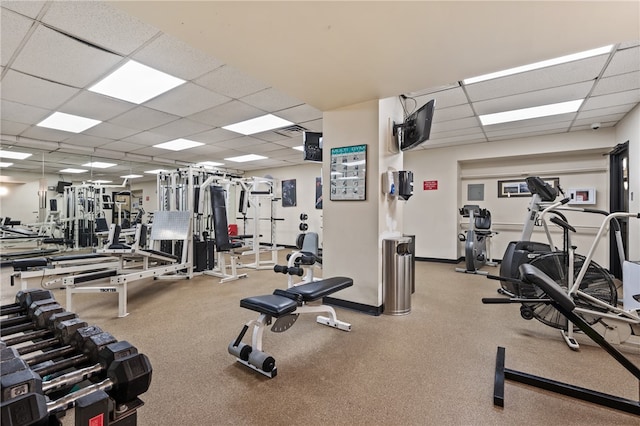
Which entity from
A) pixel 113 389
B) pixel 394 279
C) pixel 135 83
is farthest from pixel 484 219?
pixel 113 389

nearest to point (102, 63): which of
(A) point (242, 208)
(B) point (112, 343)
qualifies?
(B) point (112, 343)

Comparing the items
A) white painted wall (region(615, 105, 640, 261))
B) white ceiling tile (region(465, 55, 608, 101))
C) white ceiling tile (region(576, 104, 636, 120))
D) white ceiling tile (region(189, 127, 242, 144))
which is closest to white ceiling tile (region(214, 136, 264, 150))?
white ceiling tile (region(189, 127, 242, 144))

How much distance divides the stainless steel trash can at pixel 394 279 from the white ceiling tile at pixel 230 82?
2.41 meters

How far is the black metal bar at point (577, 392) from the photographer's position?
5.34 feet

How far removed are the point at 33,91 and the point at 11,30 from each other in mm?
1476

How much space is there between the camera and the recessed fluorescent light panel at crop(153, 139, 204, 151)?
5.89m

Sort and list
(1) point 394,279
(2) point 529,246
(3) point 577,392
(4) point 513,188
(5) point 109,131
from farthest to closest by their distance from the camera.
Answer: (4) point 513,188
(5) point 109,131
(1) point 394,279
(2) point 529,246
(3) point 577,392

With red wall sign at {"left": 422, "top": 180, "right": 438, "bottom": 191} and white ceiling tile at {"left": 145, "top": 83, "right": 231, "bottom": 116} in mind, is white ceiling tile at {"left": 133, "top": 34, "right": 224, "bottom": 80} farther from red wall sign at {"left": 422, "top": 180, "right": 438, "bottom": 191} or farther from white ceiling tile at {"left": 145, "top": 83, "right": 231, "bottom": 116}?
red wall sign at {"left": 422, "top": 180, "right": 438, "bottom": 191}

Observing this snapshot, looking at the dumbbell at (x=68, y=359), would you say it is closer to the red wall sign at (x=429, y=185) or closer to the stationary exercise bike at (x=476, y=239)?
the stationary exercise bike at (x=476, y=239)

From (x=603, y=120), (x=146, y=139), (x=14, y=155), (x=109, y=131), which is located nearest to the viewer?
(x=603, y=120)

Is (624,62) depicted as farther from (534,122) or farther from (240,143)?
(240,143)

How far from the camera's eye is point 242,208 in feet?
20.0

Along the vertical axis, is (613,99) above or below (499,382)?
above

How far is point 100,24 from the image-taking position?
2.26 meters
